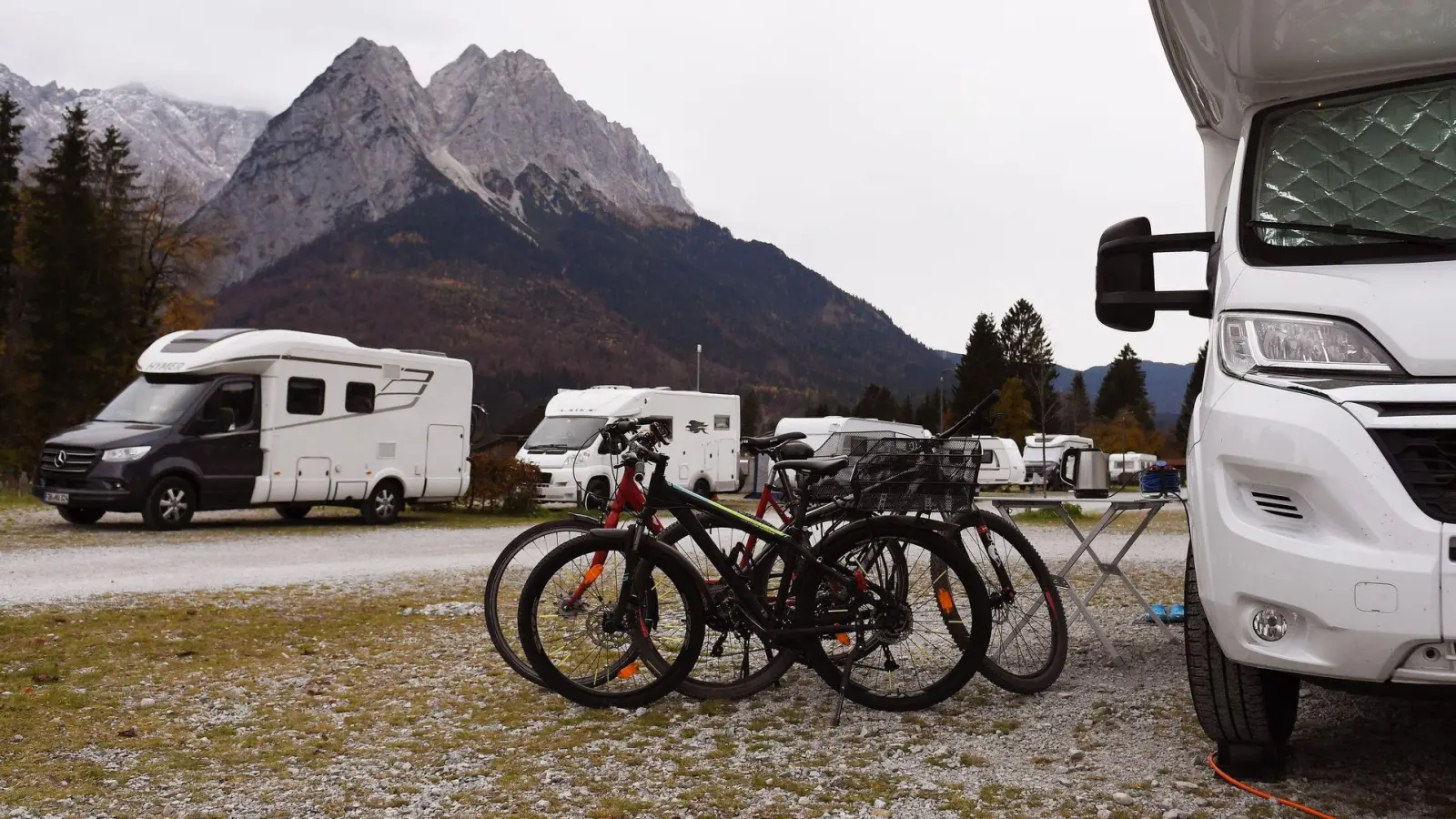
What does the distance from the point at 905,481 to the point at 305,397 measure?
1286 cm

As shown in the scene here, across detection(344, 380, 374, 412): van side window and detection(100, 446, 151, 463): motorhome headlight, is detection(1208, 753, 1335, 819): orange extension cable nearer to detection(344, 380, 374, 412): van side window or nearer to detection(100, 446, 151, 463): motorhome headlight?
detection(100, 446, 151, 463): motorhome headlight

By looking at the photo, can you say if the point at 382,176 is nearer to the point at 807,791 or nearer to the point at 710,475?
the point at 710,475

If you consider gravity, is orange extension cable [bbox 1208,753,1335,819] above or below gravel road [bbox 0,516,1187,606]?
above

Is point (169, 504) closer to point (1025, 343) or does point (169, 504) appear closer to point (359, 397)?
point (359, 397)

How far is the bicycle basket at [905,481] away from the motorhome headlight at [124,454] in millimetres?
12082

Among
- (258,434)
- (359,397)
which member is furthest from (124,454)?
(359,397)

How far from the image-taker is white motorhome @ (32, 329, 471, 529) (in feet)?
46.7

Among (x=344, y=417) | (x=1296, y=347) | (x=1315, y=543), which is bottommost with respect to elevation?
(x=1315, y=543)

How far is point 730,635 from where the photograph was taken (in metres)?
4.92

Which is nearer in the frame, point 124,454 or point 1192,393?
point 124,454

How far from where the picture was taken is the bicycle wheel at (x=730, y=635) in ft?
15.7

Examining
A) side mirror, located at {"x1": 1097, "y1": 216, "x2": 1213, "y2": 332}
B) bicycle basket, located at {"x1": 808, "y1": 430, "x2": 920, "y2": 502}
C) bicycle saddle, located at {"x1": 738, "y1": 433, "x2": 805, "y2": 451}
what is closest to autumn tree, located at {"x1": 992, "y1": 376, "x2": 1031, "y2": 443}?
bicycle saddle, located at {"x1": 738, "y1": 433, "x2": 805, "y2": 451}

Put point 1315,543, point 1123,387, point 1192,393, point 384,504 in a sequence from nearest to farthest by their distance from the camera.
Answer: point 1315,543 → point 384,504 → point 1192,393 → point 1123,387

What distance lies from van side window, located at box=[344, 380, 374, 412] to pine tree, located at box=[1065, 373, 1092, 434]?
249ft
